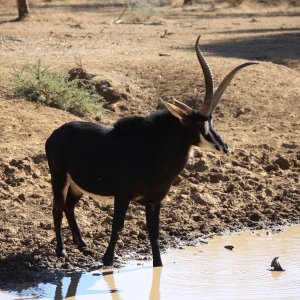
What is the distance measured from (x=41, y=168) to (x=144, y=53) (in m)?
8.71

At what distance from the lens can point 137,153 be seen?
31.0 feet

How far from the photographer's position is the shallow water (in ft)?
30.4

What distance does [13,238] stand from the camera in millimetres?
10336

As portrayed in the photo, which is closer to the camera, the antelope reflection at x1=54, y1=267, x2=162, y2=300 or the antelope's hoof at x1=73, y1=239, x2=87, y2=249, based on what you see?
the antelope reflection at x1=54, y1=267, x2=162, y2=300

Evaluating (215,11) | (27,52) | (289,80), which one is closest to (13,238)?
(289,80)

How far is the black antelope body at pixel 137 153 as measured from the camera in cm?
938

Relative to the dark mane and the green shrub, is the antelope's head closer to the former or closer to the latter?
the dark mane

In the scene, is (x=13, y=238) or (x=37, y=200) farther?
(x=37, y=200)

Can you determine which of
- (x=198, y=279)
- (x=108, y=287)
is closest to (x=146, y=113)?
(x=198, y=279)

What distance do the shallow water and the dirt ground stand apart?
301mm

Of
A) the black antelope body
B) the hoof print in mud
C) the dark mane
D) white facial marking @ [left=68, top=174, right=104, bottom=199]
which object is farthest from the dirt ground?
the dark mane

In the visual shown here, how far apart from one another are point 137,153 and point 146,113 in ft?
21.5

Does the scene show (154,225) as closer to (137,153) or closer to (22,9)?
(137,153)

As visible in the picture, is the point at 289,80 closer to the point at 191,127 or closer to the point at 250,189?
the point at 250,189
